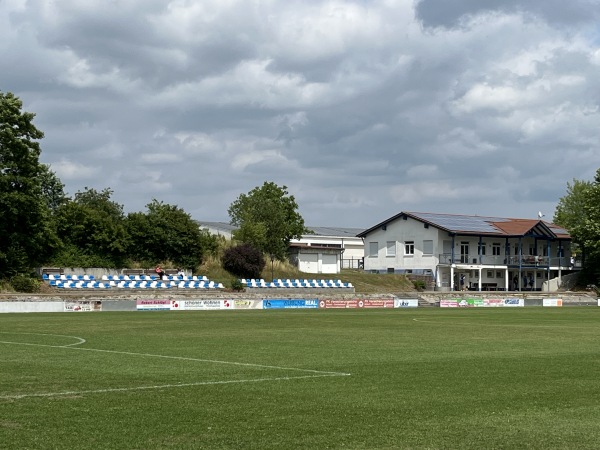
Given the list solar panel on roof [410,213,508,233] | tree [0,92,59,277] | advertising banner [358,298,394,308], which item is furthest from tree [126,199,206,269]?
solar panel on roof [410,213,508,233]

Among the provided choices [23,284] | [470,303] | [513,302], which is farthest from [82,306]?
[513,302]

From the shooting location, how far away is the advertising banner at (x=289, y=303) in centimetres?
7144

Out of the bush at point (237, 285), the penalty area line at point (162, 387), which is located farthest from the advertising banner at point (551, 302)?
the penalty area line at point (162, 387)

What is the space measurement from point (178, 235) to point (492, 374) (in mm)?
69660

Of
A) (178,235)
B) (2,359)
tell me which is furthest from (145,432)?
(178,235)

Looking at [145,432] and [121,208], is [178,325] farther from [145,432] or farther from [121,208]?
[121,208]

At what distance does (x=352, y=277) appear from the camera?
9806 centimetres

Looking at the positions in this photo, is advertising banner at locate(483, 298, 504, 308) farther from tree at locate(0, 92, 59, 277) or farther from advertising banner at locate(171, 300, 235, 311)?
tree at locate(0, 92, 59, 277)

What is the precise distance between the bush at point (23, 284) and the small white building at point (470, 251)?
46.6 meters

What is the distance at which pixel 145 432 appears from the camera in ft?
40.8

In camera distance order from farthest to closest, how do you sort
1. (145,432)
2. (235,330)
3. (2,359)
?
1. (235,330)
2. (2,359)
3. (145,432)

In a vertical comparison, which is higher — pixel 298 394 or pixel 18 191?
pixel 18 191

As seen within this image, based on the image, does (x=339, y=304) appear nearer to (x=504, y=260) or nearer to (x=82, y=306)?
(x=82, y=306)

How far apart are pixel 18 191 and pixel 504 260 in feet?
192
